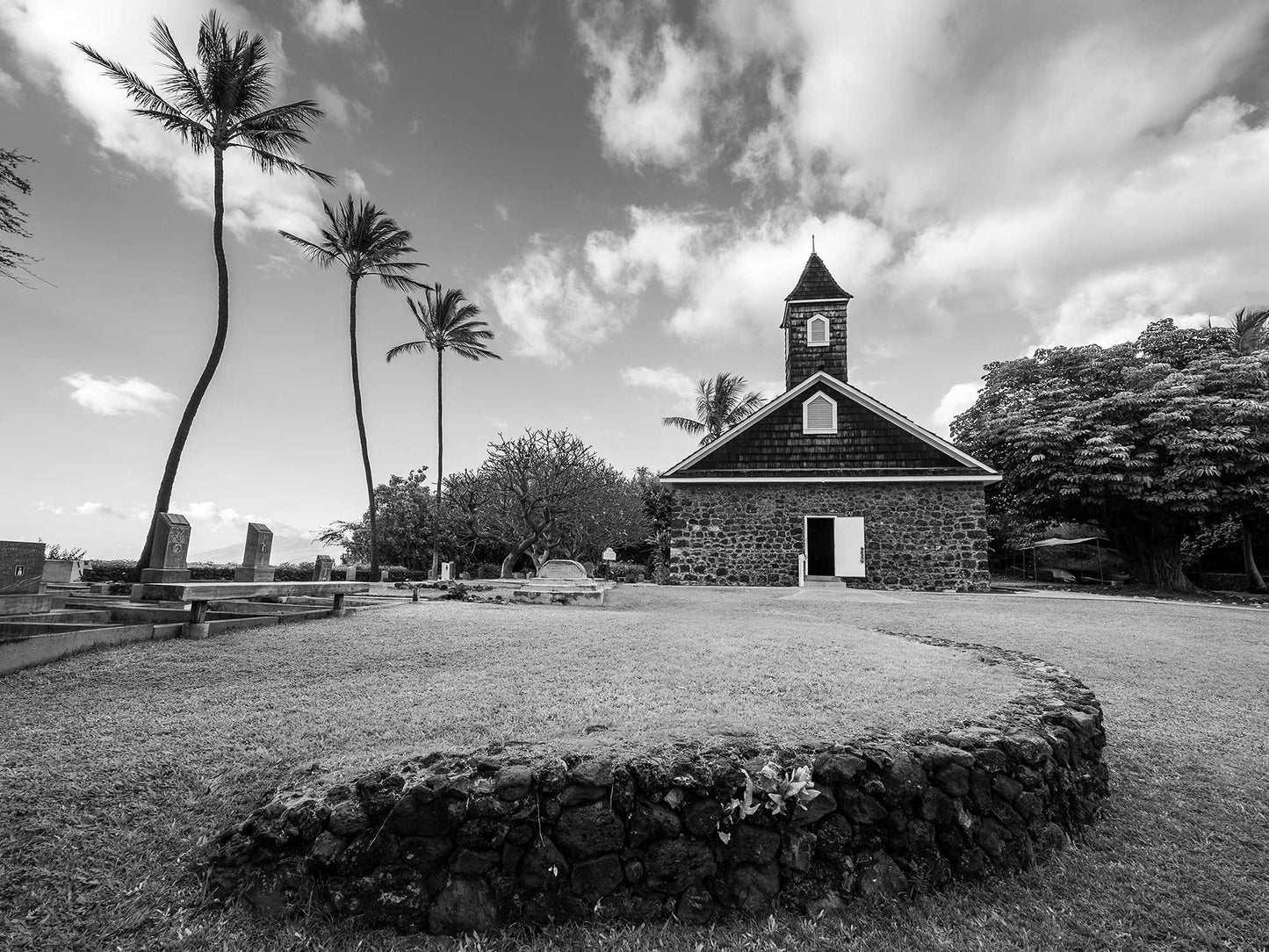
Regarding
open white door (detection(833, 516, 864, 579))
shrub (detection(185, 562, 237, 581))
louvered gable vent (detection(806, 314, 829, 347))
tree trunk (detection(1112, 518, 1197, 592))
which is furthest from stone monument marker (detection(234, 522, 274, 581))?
tree trunk (detection(1112, 518, 1197, 592))

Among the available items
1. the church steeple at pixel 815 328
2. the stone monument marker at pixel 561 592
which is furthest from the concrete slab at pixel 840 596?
the church steeple at pixel 815 328

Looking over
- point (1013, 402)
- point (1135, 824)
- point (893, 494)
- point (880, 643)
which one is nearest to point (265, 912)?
point (1135, 824)

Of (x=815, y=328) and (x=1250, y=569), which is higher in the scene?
(x=815, y=328)

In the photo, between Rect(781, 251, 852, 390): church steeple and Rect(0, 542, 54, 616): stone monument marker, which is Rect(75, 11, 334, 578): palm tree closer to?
Rect(0, 542, 54, 616): stone monument marker

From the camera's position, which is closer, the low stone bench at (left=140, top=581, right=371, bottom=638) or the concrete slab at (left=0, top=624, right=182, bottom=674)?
the concrete slab at (left=0, top=624, right=182, bottom=674)

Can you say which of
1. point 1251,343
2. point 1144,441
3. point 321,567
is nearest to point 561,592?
point 321,567

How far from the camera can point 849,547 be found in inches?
685

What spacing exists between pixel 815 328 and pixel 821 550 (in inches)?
300

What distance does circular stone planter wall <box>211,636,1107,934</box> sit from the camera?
284cm

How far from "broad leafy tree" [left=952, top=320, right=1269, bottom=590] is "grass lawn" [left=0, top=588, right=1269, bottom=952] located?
14466 millimetres

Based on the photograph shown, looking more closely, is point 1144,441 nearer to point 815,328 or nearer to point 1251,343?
point 1251,343

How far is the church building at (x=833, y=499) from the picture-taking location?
17219mm

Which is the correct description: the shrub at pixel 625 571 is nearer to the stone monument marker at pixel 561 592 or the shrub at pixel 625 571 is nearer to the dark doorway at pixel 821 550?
the dark doorway at pixel 821 550

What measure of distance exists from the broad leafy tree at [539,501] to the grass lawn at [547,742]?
473 inches
